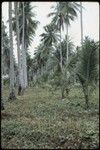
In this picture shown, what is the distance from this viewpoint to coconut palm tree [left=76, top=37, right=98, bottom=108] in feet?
59.0

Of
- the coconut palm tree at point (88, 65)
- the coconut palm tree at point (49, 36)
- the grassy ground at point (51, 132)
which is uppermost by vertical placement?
the coconut palm tree at point (49, 36)

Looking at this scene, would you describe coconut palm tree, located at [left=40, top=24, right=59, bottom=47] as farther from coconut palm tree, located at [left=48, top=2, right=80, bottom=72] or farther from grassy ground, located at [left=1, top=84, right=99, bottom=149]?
grassy ground, located at [left=1, top=84, right=99, bottom=149]

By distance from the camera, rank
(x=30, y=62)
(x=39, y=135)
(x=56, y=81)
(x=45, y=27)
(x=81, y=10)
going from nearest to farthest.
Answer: (x=39, y=135), (x=56, y=81), (x=81, y=10), (x=45, y=27), (x=30, y=62)

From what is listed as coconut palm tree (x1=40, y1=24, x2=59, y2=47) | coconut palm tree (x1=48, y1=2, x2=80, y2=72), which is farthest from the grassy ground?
coconut palm tree (x1=40, y1=24, x2=59, y2=47)

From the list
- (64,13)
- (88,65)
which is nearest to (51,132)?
(88,65)

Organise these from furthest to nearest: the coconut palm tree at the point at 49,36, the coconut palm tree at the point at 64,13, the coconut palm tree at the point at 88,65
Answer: the coconut palm tree at the point at 49,36 < the coconut palm tree at the point at 64,13 < the coconut palm tree at the point at 88,65

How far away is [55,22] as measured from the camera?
169 feet

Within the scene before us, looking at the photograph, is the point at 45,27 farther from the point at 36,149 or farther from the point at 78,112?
the point at 36,149

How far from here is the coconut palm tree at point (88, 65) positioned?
707 inches

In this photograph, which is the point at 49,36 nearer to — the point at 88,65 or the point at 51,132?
the point at 88,65

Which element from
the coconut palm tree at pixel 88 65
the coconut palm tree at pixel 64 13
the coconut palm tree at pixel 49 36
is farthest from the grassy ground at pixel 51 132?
the coconut palm tree at pixel 49 36

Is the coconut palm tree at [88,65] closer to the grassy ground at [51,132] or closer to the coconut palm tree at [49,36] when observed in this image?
the grassy ground at [51,132]

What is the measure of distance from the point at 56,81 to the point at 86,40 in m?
6.58

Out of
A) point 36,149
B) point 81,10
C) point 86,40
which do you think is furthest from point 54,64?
point 81,10
